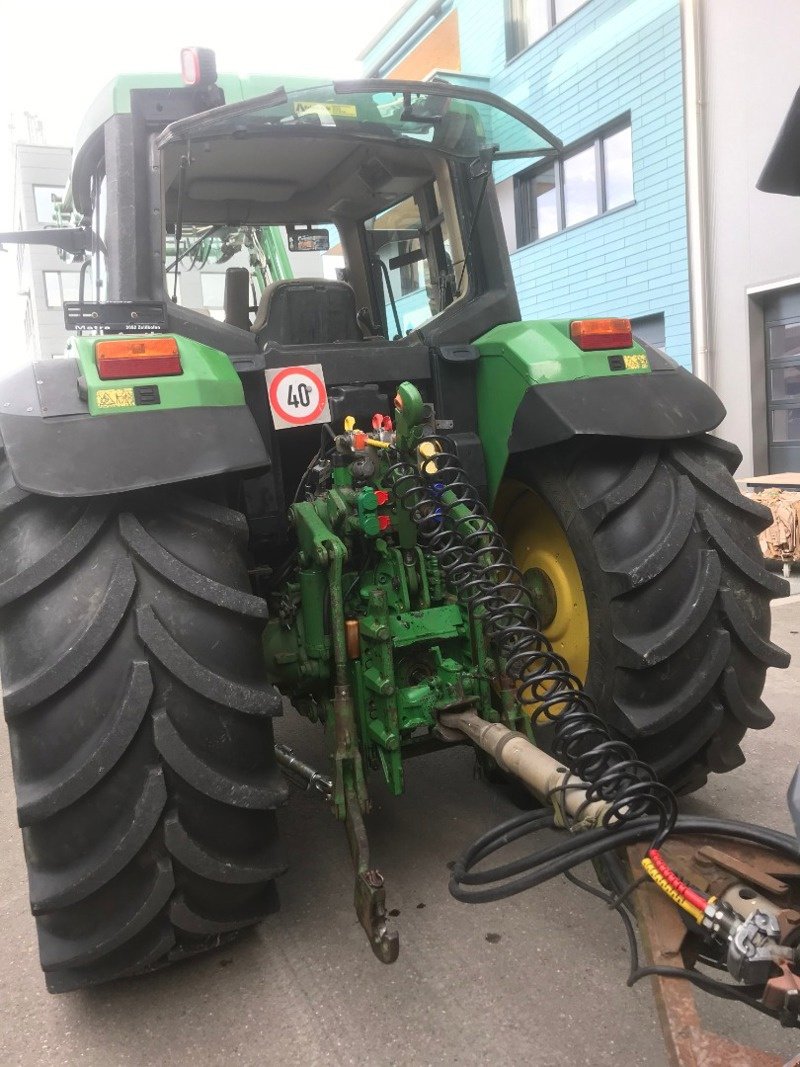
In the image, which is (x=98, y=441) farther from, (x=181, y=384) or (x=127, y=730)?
(x=127, y=730)

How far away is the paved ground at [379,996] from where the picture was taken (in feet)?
5.58

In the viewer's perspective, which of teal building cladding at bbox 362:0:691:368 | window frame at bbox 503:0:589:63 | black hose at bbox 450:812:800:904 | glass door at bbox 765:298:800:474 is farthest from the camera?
window frame at bbox 503:0:589:63

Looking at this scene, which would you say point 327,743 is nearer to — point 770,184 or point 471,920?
point 471,920

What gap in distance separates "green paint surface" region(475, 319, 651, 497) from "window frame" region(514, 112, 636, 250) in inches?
282

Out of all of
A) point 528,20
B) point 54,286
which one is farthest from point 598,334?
point 54,286

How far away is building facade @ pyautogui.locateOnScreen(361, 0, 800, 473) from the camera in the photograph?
7.86 meters

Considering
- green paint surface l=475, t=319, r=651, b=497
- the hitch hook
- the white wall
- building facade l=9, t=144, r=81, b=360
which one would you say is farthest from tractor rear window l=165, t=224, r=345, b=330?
building facade l=9, t=144, r=81, b=360

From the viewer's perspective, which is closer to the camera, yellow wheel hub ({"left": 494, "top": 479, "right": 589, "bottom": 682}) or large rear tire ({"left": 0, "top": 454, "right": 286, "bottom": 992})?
large rear tire ({"left": 0, "top": 454, "right": 286, "bottom": 992})

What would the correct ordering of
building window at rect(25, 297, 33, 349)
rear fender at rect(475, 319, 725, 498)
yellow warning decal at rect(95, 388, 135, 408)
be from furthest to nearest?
building window at rect(25, 297, 33, 349)
rear fender at rect(475, 319, 725, 498)
yellow warning decal at rect(95, 388, 135, 408)

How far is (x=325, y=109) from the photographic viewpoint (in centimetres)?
242

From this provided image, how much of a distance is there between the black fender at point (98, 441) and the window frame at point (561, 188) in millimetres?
8051

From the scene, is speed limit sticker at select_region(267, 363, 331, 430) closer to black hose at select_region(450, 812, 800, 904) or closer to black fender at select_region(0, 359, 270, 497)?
black fender at select_region(0, 359, 270, 497)

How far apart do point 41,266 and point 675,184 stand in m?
17.0

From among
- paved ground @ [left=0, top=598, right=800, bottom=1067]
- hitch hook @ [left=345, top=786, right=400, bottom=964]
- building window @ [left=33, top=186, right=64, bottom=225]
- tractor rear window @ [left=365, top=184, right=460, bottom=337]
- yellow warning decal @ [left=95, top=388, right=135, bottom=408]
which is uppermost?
building window @ [left=33, top=186, right=64, bottom=225]
